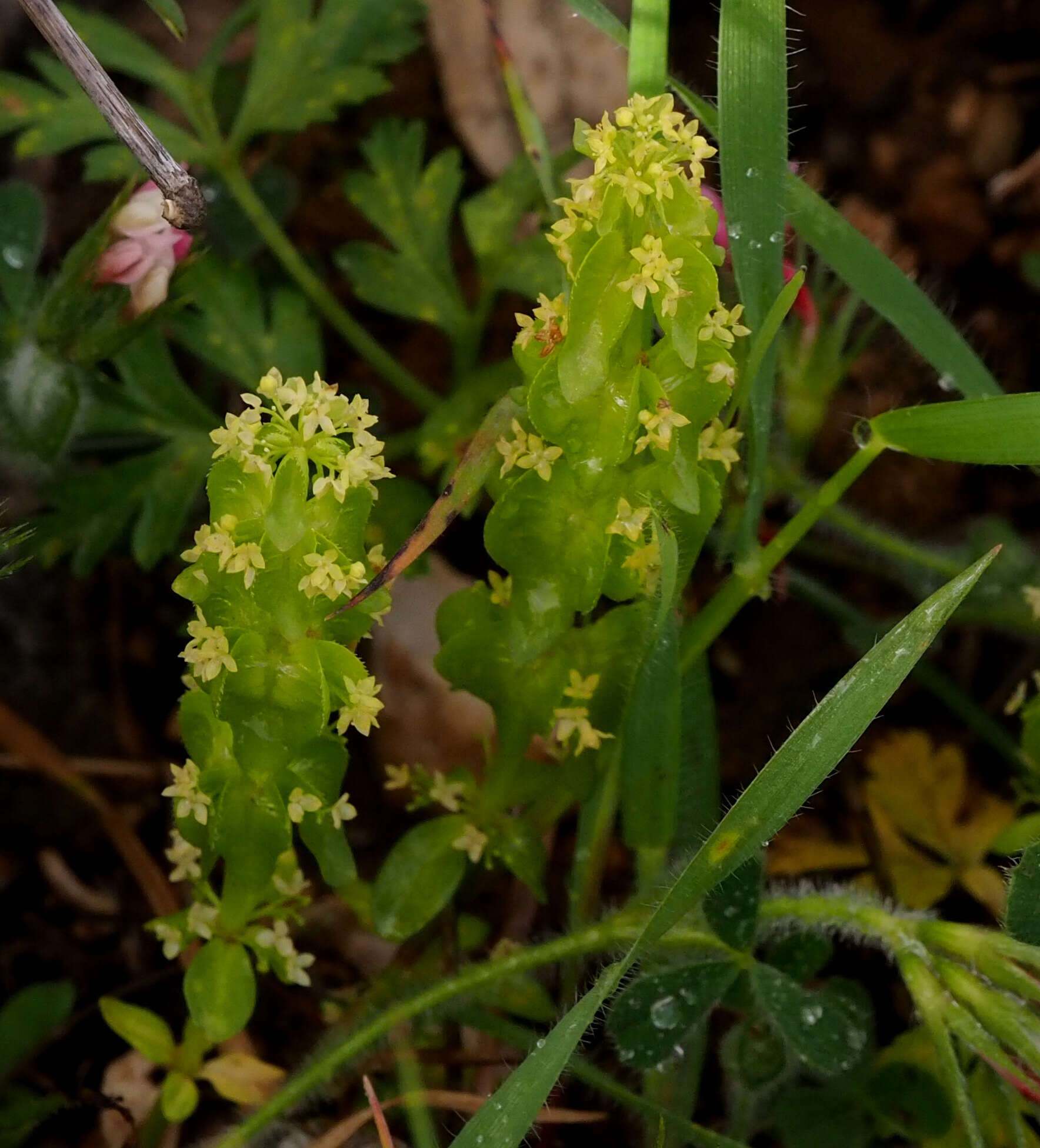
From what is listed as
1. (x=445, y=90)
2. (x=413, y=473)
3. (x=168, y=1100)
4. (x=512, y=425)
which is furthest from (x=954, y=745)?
(x=445, y=90)

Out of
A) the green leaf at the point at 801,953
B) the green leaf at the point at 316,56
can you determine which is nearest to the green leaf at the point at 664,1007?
the green leaf at the point at 801,953

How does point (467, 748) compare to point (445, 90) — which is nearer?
point (467, 748)

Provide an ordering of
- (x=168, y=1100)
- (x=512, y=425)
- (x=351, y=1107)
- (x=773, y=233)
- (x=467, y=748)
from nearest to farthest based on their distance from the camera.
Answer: (x=512, y=425) < (x=773, y=233) < (x=168, y=1100) < (x=351, y=1107) < (x=467, y=748)

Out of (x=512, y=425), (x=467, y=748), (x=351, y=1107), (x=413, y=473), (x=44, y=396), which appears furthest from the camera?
(x=413, y=473)

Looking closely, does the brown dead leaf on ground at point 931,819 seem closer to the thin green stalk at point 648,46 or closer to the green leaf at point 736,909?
the green leaf at point 736,909

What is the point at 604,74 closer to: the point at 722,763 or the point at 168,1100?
the point at 722,763

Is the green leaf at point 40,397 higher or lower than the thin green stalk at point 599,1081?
higher
